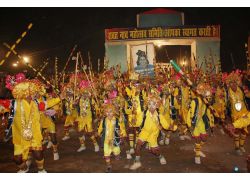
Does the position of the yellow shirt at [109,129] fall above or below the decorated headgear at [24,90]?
below

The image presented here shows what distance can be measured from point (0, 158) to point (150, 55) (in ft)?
34.5

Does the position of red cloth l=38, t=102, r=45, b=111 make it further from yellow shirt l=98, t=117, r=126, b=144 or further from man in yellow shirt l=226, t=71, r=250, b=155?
man in yellow shirt l=226, t=71, r=250, b=155

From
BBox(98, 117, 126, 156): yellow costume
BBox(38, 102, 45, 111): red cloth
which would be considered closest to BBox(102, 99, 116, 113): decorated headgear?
BBox(98, 117, 126, 156): yellow costume

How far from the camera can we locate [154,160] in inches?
330

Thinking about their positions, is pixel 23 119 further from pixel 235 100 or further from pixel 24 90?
pixel 235 100

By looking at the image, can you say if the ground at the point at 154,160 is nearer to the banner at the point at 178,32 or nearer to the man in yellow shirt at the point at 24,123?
the man in yellow shirt at the point at 24,123

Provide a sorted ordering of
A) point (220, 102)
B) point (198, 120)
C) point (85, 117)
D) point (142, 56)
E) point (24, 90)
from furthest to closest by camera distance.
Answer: point (142, 56) → point (220, 102) → point (85, 117) → point (198, 120) → point (24, 90)

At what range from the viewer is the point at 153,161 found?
8.30 m

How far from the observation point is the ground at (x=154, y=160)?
25.1 feet

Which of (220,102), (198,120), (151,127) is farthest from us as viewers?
(220,102)

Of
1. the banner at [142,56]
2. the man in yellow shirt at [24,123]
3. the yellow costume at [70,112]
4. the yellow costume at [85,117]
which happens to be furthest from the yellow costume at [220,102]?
the man in yellow shirt at [24,123]

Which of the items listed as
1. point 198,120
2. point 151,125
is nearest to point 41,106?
point 151,125

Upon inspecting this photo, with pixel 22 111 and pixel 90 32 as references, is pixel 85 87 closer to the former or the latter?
pixel 22 111

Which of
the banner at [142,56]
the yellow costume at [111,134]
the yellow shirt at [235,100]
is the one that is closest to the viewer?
the yellow costume at [111,134]
